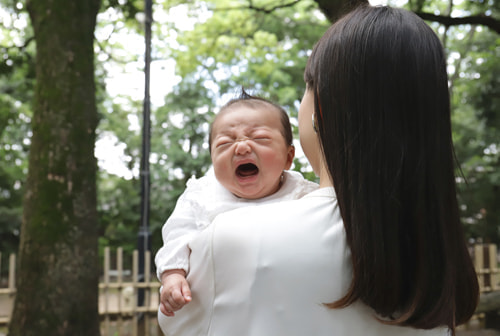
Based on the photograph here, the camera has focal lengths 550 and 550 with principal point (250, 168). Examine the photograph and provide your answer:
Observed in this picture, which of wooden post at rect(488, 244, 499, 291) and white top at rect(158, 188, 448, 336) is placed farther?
wooden post at rect(488, 244, 499, 291)

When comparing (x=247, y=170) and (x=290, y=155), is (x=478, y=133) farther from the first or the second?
(x=247, y=170)

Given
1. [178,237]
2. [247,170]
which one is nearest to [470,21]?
[247,170]

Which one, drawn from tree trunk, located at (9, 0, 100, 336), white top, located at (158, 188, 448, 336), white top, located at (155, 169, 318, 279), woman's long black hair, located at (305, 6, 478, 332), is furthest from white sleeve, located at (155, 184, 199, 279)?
tree trunk, located at (9, 0, 100, 336)

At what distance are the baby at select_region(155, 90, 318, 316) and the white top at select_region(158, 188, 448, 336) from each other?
2.11 feet

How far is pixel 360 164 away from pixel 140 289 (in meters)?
8.03

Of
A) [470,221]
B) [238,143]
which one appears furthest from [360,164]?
[470,221]

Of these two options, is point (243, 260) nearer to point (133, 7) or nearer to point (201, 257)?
point (201, 257)

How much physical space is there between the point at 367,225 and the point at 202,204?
0.91 meters

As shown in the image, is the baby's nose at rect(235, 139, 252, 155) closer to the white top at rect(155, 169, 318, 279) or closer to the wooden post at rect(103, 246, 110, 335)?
the white top at rect(155, 169, 318, 279)

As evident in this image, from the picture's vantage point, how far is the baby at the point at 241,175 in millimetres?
1837

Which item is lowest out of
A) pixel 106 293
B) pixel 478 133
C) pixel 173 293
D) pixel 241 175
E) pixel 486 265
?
pixel 106 293

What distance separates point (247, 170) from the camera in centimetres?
187

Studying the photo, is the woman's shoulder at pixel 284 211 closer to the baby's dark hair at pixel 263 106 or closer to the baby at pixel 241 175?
the baby at pixel 241 175

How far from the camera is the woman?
3.49 ft
